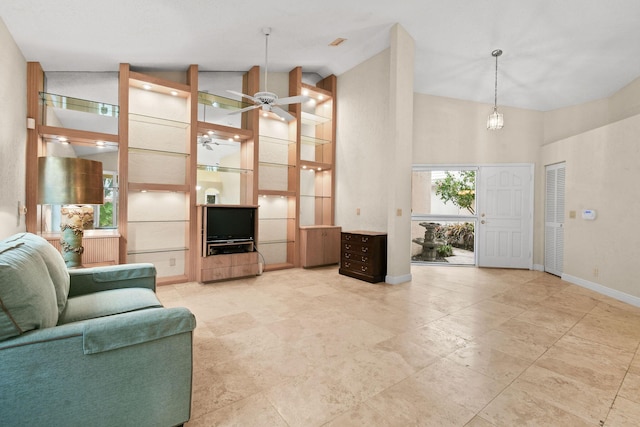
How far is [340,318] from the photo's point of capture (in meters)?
3.23

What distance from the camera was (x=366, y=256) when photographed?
4.88 metres

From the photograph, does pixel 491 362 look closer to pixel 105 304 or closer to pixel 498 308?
pixel 498 308

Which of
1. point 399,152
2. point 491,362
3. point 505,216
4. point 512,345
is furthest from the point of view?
point 505,216

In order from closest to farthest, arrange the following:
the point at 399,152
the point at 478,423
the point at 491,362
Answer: the point at 478,423 < the point at 491,362 < the point at 399,152

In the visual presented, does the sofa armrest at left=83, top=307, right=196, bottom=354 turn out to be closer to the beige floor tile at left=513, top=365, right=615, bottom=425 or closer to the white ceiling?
the beige floor tile at left=513, top=365, right=615, bottom=425

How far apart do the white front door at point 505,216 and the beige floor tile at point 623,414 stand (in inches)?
176

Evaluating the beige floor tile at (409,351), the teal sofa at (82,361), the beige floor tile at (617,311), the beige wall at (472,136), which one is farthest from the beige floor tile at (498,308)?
the teal sofa at (82,361)

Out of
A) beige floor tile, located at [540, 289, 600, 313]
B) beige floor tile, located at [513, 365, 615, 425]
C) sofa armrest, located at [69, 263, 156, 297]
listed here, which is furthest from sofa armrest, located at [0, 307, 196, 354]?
beige floor tile, located at [540, 289, 600, 313]

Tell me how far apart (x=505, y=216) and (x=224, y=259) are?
5.57 meters

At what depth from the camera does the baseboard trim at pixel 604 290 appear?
3.89 m

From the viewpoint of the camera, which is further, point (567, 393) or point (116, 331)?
point (567, 393)

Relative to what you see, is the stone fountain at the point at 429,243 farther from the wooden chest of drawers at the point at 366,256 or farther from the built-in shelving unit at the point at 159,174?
the built-in shelving unit at the point at 159,174

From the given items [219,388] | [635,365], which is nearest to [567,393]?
[635,365]

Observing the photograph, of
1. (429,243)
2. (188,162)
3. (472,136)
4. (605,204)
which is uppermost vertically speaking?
(472,136)
